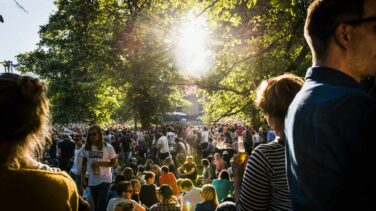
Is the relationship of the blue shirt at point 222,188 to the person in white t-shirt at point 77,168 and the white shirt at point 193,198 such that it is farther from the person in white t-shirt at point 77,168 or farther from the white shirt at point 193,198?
the person in white t-shirt at point 77,168

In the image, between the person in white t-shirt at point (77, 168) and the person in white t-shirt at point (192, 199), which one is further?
the person in white t-shirt at point (77, 168)

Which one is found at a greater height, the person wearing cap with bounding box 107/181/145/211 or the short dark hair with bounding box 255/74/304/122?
the short dark hair with bounding box 255/74/304/122

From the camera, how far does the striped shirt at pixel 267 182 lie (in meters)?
2.17

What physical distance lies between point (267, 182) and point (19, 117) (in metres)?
1.24

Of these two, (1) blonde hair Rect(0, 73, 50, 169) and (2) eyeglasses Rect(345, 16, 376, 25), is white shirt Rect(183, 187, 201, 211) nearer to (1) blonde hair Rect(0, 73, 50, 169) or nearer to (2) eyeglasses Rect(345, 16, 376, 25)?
(1) blonde hair Rect(0, 73, 50, 169)

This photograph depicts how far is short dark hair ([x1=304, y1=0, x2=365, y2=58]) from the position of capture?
142 cm

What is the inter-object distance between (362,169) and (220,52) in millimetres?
8331

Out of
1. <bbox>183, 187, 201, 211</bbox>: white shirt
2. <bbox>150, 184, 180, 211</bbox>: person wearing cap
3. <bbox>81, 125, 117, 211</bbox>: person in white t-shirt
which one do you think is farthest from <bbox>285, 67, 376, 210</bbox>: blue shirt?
<bbox>183, 187, 201, 211</bbox>: white shirt

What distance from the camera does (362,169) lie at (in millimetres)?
1174

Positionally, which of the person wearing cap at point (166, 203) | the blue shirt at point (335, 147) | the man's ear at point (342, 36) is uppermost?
the man's ear at point (342, 36)

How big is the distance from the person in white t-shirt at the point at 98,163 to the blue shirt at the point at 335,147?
649cm

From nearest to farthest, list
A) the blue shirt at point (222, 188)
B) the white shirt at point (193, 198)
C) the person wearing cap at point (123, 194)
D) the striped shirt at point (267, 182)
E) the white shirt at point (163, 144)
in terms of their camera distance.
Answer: the striped shirt at point (267, 182)
the person wearing cap at point (123, 194)
the white shirt at point (193, 198)
the blue shirt at point (222, 188)
the white shirt at point (163, 144)

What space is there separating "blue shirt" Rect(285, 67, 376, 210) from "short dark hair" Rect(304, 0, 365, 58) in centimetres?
16

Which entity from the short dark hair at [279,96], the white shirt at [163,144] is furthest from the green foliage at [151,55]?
the short dark hair at [279,96]
